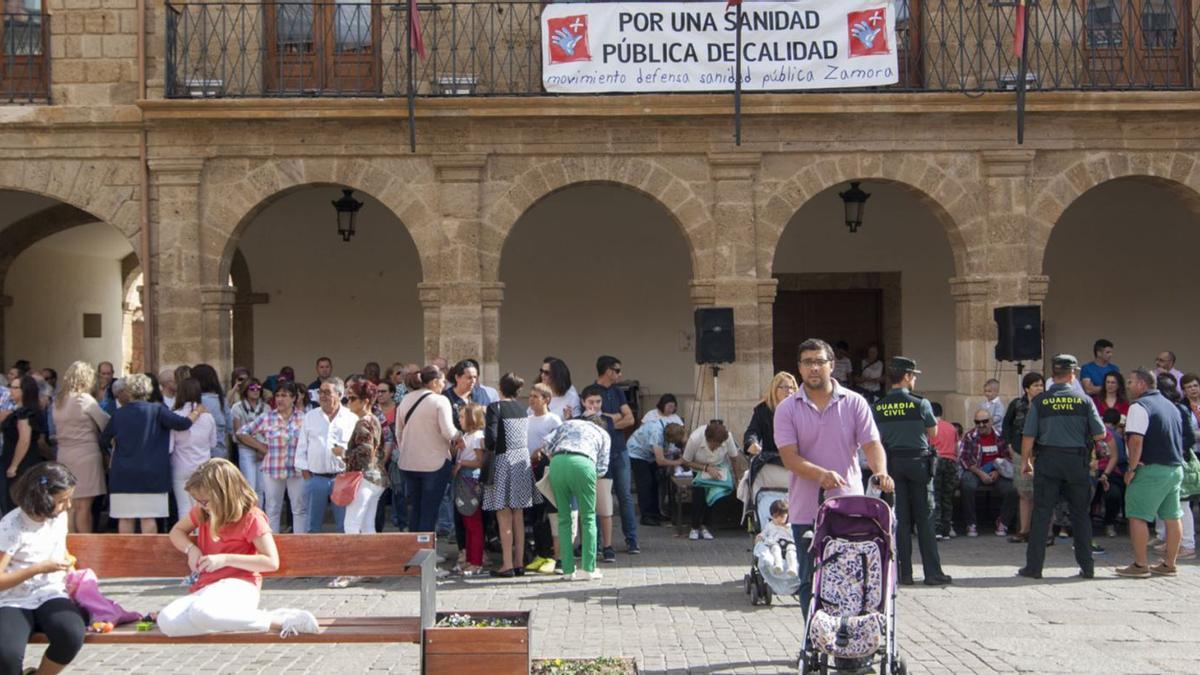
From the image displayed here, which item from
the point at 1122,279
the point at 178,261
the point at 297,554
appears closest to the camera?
the point at 297,554

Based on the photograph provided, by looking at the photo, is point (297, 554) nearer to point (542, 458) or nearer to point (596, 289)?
point (542, 458)

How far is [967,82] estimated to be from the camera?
1390cm

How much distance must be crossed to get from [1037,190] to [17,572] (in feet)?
35.4

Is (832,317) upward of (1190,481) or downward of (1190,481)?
upward

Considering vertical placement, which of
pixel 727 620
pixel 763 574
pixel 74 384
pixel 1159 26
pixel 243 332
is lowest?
pixel 727 620

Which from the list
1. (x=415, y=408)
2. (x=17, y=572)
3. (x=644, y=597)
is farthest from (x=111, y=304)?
(x=17, y=572)

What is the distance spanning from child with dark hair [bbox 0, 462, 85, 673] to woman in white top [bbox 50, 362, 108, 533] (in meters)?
4.54

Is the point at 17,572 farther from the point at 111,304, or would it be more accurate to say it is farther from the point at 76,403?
the point at 111,304

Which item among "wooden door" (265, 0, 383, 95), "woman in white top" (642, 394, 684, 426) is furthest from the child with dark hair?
"wooden door" (265, 0, 383, 95)

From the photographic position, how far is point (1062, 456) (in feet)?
31.9

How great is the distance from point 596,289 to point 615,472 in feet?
20.5

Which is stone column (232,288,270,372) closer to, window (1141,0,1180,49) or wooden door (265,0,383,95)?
wooden door (265,0,383,95)

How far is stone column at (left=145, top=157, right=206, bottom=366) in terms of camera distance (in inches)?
540

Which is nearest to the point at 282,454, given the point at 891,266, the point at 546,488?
the point at 546,488
